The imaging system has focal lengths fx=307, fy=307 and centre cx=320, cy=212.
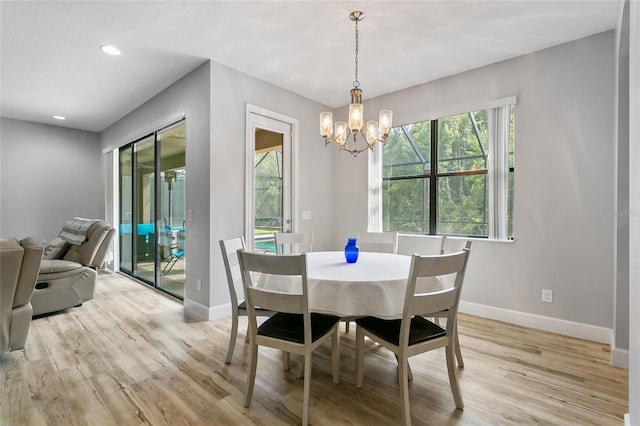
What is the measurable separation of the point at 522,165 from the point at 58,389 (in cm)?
415

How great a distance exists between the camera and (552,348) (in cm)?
253

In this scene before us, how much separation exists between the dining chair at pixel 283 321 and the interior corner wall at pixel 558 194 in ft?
7.31

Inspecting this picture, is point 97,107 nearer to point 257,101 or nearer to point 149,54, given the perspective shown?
point 149,54

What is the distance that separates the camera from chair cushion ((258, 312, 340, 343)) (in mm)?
1729

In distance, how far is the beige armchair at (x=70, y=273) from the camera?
3318 mm

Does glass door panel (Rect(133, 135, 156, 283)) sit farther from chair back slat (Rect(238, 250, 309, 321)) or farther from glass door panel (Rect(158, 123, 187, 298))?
chair back slat (Rect(238, 250, 309, 321))

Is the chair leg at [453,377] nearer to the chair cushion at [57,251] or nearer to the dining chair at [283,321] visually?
the dining chair at [283,321]

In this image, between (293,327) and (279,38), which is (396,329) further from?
(279,38)

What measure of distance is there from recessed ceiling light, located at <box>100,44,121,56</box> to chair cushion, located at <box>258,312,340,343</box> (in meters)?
2.94

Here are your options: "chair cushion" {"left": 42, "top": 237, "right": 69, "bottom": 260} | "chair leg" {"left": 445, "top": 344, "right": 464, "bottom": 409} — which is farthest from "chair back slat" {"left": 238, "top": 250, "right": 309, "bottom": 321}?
"chair cushion" {"left": 42, "top": 237, "right": 69, "bottom": 260}

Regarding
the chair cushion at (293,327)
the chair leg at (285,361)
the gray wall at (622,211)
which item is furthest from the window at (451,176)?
the chair leg at (285,361)

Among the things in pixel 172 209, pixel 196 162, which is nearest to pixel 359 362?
pixel 196 162

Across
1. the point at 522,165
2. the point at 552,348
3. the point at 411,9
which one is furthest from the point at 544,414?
the point at 411,9

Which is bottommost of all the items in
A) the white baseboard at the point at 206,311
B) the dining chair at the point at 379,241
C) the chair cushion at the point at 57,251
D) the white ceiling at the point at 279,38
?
the white baseboard at the point at 206,311
